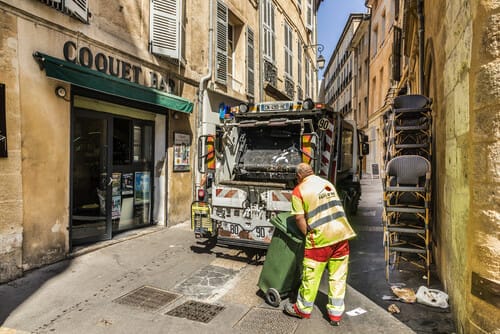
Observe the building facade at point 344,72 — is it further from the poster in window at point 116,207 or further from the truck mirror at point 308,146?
the poster in window at point 116,207

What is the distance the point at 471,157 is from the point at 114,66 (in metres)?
5.41

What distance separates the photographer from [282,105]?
586 cm

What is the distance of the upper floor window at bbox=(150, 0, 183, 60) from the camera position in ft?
22.8

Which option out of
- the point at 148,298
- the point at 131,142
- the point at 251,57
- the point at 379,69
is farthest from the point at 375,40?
the point at 148,298

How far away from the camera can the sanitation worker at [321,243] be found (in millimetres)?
3434

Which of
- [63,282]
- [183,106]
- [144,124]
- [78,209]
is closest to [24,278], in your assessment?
[63,282]

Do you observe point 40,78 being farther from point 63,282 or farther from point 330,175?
point 330,175

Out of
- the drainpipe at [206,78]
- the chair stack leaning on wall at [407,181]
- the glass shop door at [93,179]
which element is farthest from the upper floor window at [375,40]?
the glass shop door at [93,179]

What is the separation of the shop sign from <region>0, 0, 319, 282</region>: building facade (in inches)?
0.7

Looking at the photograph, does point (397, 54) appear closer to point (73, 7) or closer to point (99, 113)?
point (99, 113)

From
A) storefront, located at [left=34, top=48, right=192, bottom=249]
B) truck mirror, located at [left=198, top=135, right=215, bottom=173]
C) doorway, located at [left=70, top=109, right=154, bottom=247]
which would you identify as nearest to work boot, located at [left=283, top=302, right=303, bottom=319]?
truck mirror, located at [left=198, top=135, right=215, bottom=173]

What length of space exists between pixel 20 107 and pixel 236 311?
11.9 feet

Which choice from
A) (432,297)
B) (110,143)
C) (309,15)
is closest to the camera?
(432,297)

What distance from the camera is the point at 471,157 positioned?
8.41 ft
